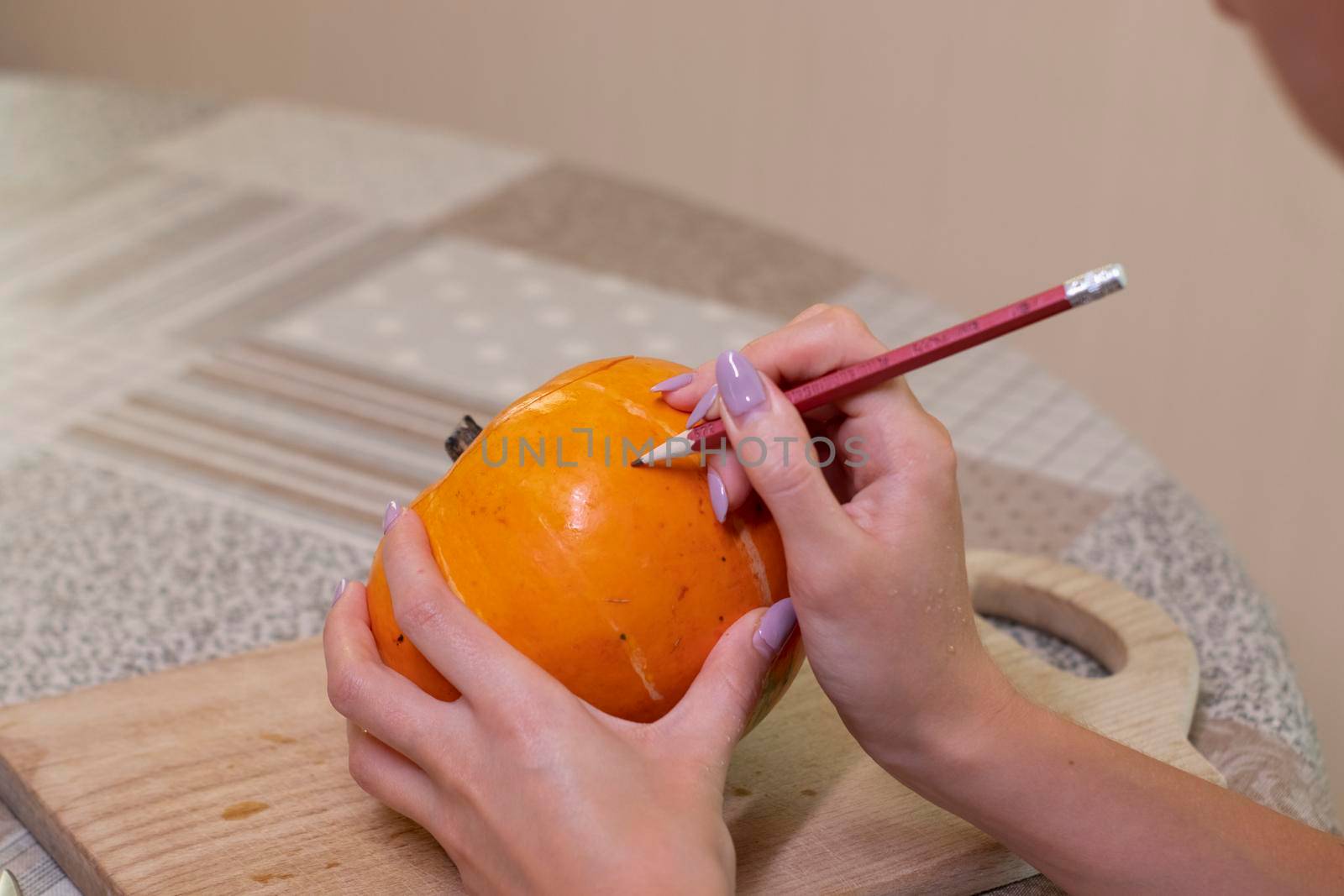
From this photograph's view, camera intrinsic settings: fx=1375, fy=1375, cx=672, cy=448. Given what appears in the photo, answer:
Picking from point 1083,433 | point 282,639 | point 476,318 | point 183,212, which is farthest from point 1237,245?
point 282,639

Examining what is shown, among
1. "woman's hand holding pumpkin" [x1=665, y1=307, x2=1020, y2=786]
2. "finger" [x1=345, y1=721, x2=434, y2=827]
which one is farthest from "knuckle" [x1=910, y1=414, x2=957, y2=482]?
"finger" [x1=345, y1=721, x2=434, y2=827]

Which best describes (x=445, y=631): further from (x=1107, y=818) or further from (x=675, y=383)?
(x=1107, y=818)

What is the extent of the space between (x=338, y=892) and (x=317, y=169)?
5.67ft

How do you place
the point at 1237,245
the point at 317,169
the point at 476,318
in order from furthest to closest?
the point at 1237,245 → the point at 317,169 → the point at 476,318

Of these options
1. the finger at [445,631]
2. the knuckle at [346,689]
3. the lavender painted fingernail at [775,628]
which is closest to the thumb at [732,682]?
the lavender painted fingernail at [775,628]

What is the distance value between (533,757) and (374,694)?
15cm

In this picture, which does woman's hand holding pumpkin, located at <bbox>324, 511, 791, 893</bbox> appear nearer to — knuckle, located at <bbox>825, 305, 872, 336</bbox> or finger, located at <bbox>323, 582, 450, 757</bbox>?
finger, located at <bbox>323, 582, 450, 757</bbox>

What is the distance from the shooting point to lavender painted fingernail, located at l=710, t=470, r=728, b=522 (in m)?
0.94

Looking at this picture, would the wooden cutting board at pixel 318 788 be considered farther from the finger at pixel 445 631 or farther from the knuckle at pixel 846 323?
the knuckle at pixel 846 323

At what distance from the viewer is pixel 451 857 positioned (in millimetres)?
948

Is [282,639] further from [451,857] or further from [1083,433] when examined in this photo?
[1083,433]

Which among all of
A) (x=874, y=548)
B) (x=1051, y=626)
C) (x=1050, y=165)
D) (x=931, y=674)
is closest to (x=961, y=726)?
(x=931, y=674)

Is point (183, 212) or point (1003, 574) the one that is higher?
point (1003, 574)

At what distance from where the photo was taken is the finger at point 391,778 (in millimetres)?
930
